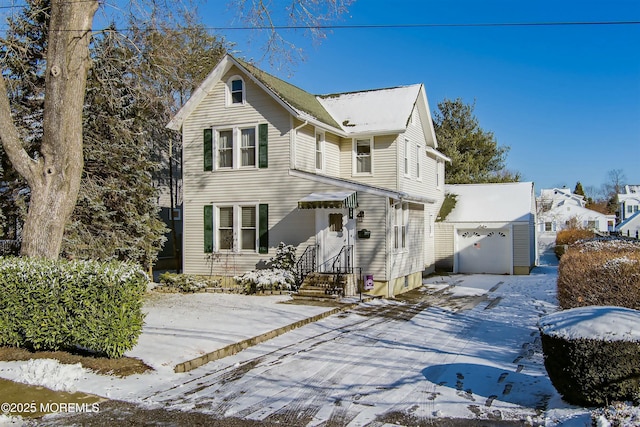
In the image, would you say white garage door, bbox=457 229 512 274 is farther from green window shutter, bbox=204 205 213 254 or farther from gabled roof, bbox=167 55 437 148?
green window shutter, bbox=204 205 213 254

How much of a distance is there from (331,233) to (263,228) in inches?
96.3

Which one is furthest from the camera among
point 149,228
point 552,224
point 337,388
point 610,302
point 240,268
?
point 552,224

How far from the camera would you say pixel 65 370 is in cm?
770

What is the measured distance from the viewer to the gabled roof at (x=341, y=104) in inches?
719

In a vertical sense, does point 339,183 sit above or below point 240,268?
above

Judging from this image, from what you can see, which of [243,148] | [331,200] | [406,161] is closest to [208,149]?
[243,148]

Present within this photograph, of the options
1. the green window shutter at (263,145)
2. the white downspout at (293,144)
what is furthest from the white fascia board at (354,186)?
the green window shutter at (263,145)

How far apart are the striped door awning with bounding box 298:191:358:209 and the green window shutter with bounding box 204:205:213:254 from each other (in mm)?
3882

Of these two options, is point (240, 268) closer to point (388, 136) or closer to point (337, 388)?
point (388, 136)

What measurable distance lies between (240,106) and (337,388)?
13.3 meters

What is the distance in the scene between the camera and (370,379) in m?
7.84

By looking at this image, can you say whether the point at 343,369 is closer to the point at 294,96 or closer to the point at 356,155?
the point at 356,155

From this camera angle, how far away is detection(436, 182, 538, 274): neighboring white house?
24.5 meters

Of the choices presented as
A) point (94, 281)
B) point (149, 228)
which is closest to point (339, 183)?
point (149, 228)
